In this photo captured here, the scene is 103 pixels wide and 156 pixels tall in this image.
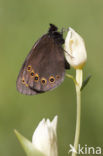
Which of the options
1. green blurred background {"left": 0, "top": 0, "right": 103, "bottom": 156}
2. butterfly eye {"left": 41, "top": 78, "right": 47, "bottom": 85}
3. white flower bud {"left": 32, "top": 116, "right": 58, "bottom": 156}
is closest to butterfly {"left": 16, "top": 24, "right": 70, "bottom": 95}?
butterfly eye {"left": 41, "top": 78, "right": 47, "bottom": 85}

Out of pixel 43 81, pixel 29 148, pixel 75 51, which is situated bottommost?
pixel 29 148

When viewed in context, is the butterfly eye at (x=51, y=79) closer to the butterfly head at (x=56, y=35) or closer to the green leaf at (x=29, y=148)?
the butterfly head at (x=56, y=35)

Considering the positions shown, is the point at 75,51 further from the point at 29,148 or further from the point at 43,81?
the point at 29,148

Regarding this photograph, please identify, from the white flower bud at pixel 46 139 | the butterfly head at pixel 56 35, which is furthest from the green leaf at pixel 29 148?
the butterfly head at pixel 56 35

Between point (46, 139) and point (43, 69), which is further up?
point (43, 69)

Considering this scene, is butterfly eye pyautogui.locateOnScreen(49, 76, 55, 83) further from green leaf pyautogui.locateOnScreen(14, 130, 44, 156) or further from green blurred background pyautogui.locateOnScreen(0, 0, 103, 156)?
green blurred background pyautogui.locateOnScreen(0, 0, 103, 156)

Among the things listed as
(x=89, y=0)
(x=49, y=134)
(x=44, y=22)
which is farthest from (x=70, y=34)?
(x=89, y=0)

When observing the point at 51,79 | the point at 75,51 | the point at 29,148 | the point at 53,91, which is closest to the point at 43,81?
the point at 51,79
